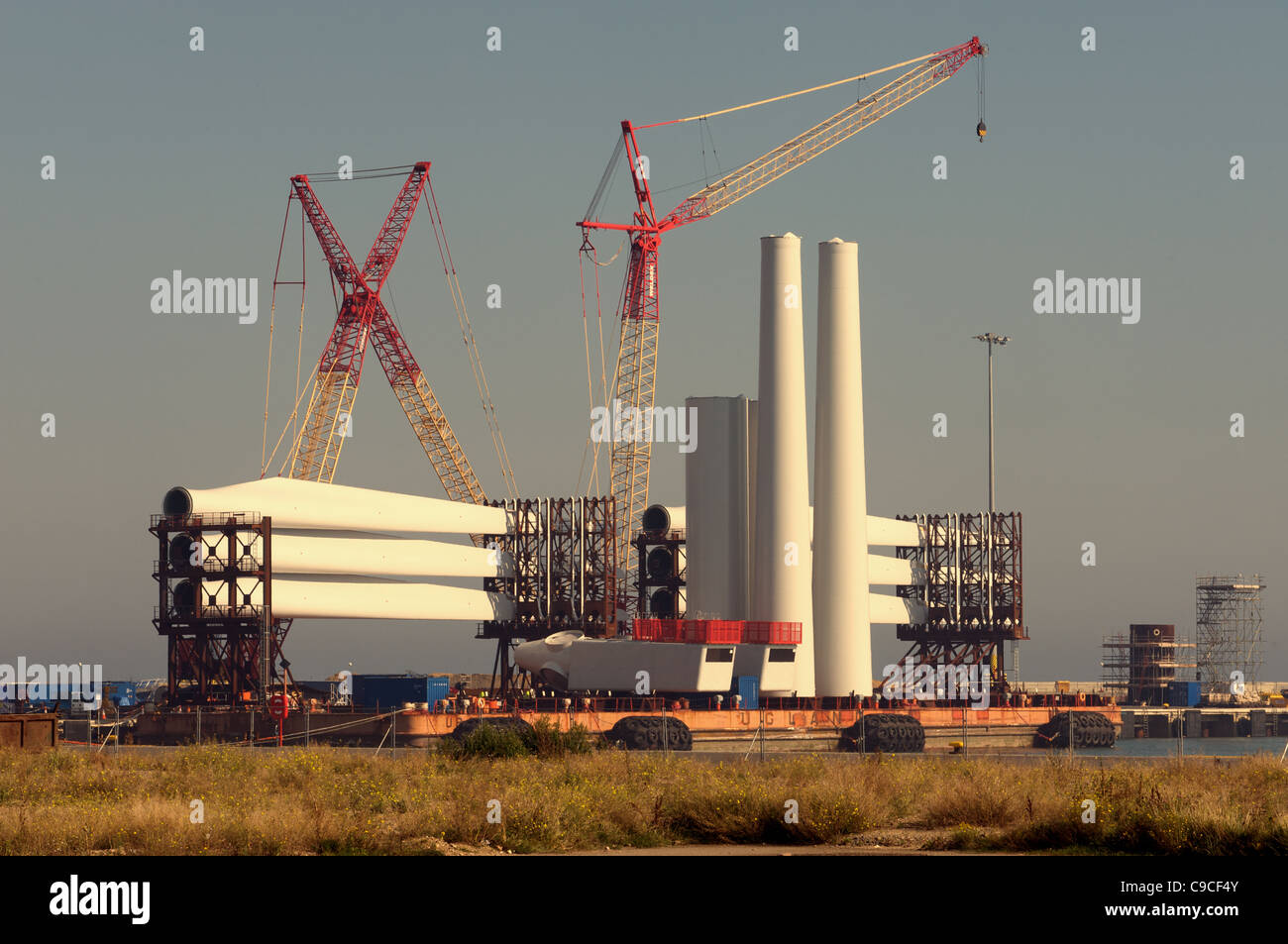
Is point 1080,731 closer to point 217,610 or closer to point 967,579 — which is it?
point 967,579

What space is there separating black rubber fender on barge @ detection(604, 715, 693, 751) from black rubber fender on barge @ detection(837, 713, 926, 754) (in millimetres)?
11325

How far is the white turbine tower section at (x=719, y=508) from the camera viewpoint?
3903 inches

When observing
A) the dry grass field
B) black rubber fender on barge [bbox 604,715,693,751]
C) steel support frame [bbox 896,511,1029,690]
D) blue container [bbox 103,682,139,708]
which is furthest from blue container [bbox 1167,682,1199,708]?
the dry grass field

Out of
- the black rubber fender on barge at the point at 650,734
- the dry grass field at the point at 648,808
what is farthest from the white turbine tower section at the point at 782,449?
the dry grass field at the point at 648,808

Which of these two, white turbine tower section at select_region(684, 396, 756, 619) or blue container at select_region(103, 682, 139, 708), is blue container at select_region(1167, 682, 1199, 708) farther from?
blue container at select_region(103, 682, 139, 708)

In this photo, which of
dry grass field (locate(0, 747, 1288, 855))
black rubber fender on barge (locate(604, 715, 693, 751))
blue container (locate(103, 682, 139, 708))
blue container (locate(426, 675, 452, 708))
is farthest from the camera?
blue container (locate(103, 682, 139, 708))

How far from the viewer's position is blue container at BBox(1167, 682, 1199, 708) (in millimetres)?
167625

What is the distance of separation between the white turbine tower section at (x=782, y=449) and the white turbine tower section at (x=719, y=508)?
15.3 feet

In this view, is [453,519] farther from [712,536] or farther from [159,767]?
[159,767]

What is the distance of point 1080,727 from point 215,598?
57484 millimetres

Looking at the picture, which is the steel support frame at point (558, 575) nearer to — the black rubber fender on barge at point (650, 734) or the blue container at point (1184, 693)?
the black rubber fender on barge at point (650, 734)

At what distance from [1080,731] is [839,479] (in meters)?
29.6

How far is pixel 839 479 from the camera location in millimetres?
93562
